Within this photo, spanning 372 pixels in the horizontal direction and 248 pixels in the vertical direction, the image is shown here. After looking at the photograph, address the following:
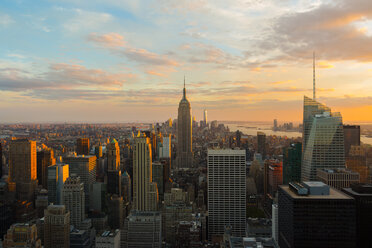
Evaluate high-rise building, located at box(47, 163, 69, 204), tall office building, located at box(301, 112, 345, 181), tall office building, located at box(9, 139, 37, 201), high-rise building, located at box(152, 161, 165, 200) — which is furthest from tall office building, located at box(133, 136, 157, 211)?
tall office building, located at box(301, 112, 345, 181)

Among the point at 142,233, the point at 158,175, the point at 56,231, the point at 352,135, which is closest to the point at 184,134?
the point at 158,175

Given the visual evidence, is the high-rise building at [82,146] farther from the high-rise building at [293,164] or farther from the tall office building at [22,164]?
the high-rise building at [293,164]

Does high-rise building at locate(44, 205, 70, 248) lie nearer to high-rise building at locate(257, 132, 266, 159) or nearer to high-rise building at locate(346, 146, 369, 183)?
high-rise building at locate(346, 146, 369, 183)

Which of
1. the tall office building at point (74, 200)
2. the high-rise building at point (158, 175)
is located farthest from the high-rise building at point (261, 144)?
the tall office building at point (74, 200)

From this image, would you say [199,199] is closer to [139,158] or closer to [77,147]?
[139,158]

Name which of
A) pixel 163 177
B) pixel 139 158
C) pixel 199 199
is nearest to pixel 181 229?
pixel 199 199

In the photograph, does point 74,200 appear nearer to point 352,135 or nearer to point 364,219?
point 364,219

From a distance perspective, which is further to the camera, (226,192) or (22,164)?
(22,164)
